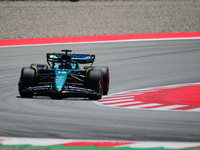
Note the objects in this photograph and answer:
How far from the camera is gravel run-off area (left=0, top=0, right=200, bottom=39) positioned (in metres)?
26.1

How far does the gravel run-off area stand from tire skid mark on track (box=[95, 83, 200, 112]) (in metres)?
13.6

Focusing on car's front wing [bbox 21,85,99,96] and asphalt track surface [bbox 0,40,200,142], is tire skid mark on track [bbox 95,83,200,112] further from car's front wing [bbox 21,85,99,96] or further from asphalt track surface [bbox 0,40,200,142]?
asphalt track surface [bbox 0,40,200,142]

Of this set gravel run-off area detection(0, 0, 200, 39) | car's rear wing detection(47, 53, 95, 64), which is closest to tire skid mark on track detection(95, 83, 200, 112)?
car's rear wing detection(47, 53, 95, 64)

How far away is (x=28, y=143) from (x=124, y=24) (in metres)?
22.5

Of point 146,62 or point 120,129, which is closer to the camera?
point 120,129

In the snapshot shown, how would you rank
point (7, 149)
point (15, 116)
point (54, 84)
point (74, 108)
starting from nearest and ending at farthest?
point (7, 149)
point (15, 116)
point (74, 108)
point (54, 84)

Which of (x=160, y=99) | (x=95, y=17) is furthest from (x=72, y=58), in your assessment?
(x=95, y=17)

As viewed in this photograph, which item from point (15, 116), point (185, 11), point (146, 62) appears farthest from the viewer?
point (185, 11)

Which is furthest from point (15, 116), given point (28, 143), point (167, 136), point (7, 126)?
point (167, 136)

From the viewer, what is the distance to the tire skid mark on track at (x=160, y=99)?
30.4 feet

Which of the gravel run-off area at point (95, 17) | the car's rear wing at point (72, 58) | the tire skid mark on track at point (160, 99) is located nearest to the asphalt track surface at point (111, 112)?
the tire skid mark on track at point (160, 99)

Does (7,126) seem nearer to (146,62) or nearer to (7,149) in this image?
(7,149)

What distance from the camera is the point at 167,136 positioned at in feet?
20.9

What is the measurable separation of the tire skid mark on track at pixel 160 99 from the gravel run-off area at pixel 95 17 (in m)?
13.6
